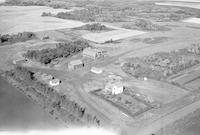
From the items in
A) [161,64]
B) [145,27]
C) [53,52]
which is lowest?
[161,64]

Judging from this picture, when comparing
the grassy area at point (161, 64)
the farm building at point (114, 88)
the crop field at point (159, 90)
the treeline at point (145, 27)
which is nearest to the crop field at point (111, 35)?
the treeline at point (145, 27)

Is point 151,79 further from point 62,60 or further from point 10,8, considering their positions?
point 10,8

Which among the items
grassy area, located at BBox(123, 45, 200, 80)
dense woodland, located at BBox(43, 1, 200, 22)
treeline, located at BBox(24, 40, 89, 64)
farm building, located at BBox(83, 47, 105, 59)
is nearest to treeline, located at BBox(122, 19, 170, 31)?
dense woodland, located at BBox(43, 1, 200, 22)

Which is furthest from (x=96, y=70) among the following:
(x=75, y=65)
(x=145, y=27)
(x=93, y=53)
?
(x=145, y=27)

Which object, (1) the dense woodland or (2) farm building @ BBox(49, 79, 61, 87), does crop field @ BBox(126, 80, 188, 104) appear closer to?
(2) farm building @ BBox(49, 79, 61, 87)

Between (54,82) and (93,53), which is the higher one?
(93,53)

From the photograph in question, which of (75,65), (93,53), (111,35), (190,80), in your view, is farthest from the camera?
(111,35)

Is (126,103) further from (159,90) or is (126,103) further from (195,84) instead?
(195,84)
